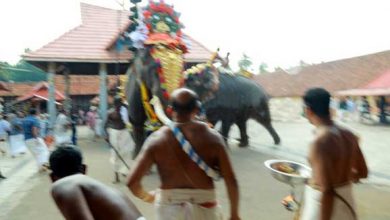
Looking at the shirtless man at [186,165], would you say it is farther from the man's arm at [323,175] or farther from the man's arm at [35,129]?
the man's arm at [35,129]

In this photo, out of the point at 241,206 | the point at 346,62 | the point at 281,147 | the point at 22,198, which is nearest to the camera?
the point at 241,206

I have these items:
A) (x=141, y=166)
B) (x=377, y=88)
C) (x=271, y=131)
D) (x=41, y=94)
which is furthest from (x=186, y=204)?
(x=41, y=94)

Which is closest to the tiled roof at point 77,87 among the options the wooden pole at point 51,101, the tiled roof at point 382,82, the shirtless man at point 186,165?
the wooden pole at point 51,101

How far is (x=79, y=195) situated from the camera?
165cm

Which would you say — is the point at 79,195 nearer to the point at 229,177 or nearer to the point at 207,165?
the point at 207,165

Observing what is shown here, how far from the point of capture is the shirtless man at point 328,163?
2248mm

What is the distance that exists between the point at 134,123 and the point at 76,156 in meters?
4.43

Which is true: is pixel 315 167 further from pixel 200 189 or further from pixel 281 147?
pixel 281 147

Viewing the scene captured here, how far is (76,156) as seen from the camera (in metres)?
1.89

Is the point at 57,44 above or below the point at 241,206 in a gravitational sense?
above

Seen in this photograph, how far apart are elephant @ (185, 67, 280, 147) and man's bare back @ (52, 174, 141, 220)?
576 centimetres

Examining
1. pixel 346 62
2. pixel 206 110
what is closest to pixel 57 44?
pixel 206 110

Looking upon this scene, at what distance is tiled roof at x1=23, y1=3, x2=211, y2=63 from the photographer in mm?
11008

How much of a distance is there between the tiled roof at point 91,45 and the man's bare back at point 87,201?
8468mm
